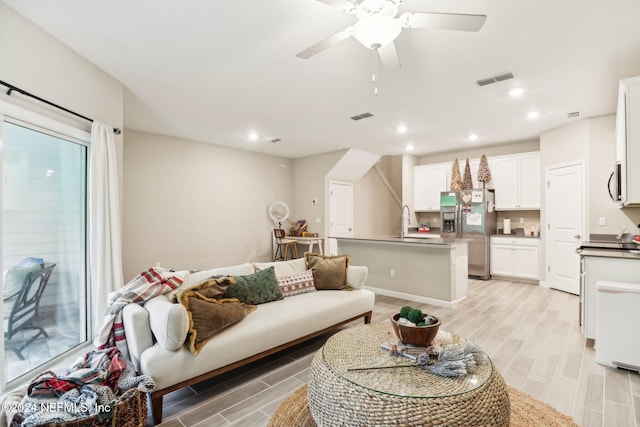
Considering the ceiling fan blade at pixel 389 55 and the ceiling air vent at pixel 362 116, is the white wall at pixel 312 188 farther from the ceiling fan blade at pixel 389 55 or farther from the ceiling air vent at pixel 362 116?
the ceiling fan blade at pixel 389 55

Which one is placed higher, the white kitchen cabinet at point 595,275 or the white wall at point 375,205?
the white wall at point 375,205

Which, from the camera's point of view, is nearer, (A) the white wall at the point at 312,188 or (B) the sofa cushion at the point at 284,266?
(B) the sofa cushion at the point at 284,266

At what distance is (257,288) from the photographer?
2.87m

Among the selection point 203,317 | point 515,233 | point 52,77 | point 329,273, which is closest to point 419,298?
point 329,273

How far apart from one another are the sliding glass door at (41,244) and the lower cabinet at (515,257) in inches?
259

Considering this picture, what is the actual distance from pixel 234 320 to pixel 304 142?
446 cm

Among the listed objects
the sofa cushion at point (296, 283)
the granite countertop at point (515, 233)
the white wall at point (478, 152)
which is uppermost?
the white wall at point (478, 152)

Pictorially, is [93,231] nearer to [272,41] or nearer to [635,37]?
[272,41]

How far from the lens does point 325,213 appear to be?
7078mm

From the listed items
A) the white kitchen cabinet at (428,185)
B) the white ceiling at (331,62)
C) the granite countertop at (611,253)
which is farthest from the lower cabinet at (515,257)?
the granite countertop at (611,253)

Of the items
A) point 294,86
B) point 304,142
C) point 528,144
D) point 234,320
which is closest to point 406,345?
point 234,320

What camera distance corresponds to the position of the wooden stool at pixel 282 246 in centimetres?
700

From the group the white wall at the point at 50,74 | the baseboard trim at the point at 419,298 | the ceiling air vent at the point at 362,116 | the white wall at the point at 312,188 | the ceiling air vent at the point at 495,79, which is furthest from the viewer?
the white wall at the point at 312,188

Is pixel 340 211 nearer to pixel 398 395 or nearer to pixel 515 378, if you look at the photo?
pixel 515 378
